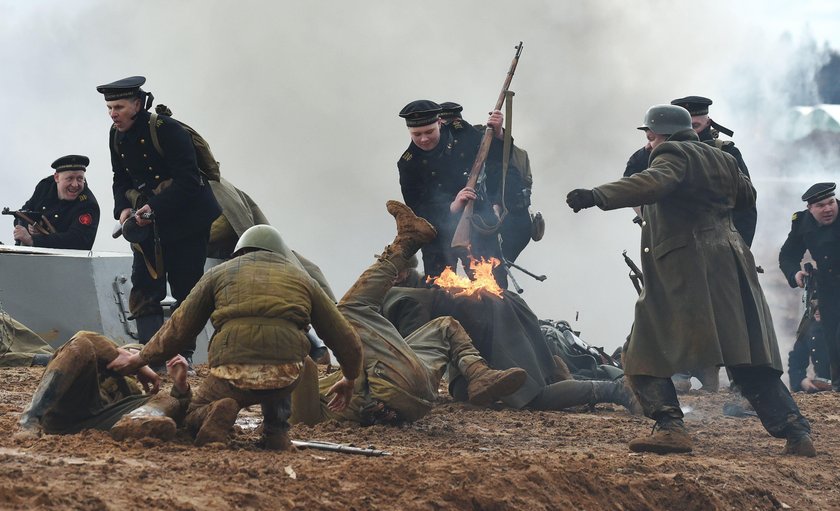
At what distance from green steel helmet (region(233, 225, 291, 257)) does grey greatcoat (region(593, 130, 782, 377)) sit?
1.84m

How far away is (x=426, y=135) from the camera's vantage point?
11.9 m

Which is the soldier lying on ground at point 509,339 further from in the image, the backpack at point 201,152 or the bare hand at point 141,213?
the bare hand at point 141,213

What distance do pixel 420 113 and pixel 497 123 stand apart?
0.71m

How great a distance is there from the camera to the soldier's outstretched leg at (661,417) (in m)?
8.35

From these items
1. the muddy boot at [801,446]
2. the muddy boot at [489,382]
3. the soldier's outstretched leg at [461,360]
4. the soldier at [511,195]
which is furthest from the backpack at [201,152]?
the muddy boot at [801,446]

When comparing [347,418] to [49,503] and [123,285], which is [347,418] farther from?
[123,285]

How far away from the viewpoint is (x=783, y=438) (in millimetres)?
8984

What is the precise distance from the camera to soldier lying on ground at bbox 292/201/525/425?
9000 mm

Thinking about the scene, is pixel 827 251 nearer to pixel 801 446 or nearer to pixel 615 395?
pixel 615 395

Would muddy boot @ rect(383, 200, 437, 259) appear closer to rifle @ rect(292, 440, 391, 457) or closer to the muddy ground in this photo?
the muddy ground

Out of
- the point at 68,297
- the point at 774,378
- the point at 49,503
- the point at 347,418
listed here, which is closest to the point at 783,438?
the point at 774,378

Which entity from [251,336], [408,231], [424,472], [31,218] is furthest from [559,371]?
[31,218]

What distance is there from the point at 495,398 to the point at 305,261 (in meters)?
2.61

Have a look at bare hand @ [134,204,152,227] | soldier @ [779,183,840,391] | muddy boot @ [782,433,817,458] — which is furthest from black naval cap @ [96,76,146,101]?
soldier @ [779,183,840,391]
